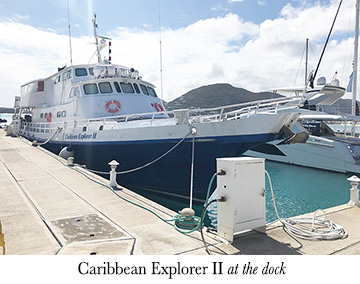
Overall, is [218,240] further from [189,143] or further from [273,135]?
[189,143]

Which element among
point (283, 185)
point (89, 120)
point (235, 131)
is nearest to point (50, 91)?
point (89, 120)

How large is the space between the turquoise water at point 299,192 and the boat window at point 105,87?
5.02 meters

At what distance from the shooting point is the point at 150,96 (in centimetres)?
1373

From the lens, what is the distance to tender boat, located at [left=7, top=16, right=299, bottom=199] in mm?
7829

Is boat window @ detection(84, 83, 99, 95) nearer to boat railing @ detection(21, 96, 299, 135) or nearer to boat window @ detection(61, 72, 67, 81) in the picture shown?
boat railing @ detection(21, 96, 299, 135)

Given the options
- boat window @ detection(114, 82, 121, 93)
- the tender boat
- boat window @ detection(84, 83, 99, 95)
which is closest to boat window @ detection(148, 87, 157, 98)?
the tender boat

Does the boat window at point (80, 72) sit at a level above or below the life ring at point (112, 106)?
above

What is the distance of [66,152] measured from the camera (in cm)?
1224

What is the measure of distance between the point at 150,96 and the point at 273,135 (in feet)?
25.3

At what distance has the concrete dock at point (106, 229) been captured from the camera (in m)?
3.66

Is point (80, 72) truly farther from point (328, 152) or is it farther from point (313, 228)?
point (328, 152)

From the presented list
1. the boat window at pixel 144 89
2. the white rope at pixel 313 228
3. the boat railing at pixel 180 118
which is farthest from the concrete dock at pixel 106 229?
the boat window at pixel 144 89

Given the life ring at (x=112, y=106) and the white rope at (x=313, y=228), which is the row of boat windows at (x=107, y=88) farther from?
the white rope at (x=313, y=228)

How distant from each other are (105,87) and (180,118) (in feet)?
18.0
